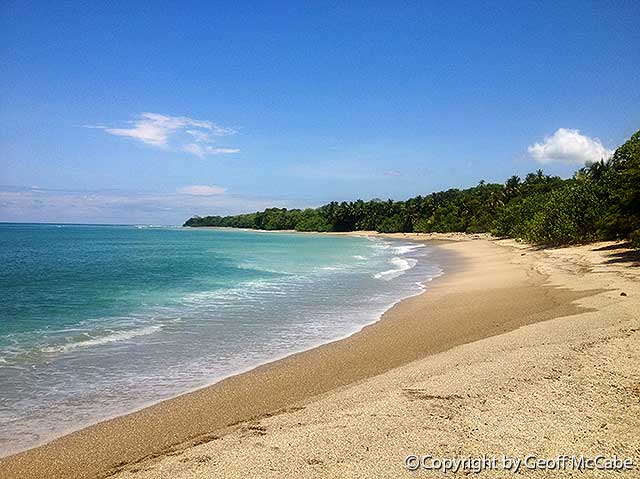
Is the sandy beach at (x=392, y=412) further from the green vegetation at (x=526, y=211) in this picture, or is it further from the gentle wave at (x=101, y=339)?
the green vegetation at (x=526, y=211)

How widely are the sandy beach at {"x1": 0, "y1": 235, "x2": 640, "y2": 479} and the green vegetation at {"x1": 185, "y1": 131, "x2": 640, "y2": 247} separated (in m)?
15.8

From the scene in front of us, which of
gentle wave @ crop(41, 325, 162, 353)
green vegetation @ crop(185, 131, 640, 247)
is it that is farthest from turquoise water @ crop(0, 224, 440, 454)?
green vegetation @ crop(185, 131, 640, 247)

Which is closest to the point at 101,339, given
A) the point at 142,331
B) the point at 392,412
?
the point at 142,331

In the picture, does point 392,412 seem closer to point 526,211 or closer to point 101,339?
point 101,339

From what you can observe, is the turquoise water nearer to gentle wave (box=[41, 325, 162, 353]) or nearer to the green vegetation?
gentle wave (box=[41, 325, 162, 353])

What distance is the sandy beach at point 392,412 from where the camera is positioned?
4.91 m

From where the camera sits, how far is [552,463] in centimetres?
450

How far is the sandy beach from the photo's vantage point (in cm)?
491

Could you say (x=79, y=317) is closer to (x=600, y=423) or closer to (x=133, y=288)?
(x=133, y=288)

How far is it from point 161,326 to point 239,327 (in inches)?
101

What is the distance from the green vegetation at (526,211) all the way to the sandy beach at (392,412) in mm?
15779

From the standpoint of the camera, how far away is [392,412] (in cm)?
600

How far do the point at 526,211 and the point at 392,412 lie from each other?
54752 millimetres

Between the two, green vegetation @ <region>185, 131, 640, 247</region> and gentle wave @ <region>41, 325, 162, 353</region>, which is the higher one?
green vegetation @ <region>185, 131, 640, 247</region>
